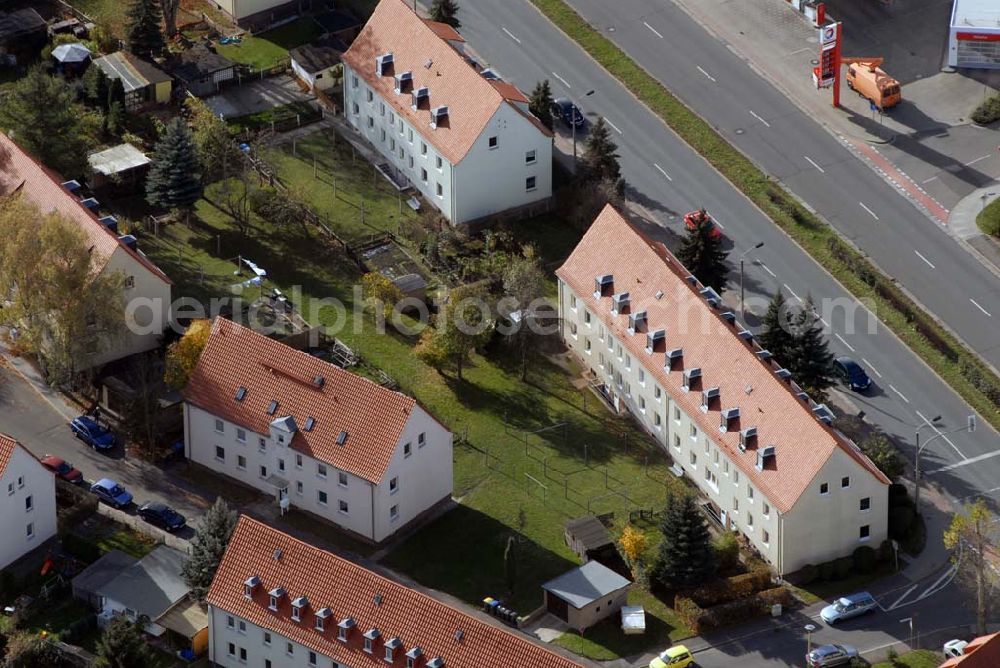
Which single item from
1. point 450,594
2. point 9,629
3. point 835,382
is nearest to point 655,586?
point 450,594

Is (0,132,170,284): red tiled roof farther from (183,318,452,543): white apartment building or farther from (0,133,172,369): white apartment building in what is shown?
(183,318,452,543): white apartment building

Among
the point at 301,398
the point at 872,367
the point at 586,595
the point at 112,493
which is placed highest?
the point at 301,398

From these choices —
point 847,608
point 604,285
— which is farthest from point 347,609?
point 604,285

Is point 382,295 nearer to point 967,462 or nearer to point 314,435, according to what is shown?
point 314,435

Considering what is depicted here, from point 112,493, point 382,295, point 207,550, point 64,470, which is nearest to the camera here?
point 207,550

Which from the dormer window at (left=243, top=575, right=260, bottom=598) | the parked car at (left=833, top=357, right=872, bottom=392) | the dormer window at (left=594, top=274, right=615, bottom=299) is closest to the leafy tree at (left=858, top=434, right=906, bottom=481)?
the parked car at (left=833, top=357, right=872, bottom=392)

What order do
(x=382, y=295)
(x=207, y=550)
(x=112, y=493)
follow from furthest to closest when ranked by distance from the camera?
(x=382, y=295) < (x=112, y=493) < (x=207, y=550)

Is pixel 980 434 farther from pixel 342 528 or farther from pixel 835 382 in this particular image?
pixel 342 528
